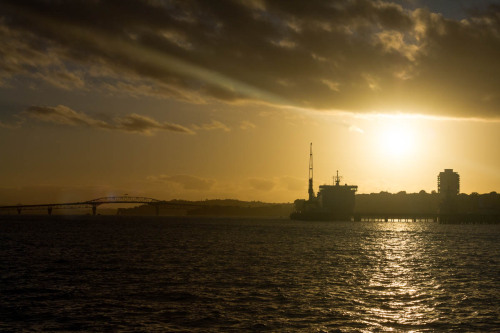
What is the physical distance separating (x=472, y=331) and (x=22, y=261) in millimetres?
52106

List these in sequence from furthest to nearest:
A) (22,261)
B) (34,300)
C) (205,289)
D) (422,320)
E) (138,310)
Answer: (22,261), (205,289), (34,300), (138,310), (422,320)

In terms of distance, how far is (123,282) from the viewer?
45781mm

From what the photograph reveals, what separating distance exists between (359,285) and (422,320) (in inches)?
557

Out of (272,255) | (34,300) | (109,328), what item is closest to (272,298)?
(109,328)

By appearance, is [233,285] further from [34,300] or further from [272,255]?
[272,255]

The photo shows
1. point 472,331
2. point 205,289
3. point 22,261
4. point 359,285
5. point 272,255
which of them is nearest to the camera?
point 472,331

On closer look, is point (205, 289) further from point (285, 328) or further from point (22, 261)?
point (22, 261)

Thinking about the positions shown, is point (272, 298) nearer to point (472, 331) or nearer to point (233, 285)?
point (233, 285)

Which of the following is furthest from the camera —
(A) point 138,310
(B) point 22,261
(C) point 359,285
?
(B) point 22,261

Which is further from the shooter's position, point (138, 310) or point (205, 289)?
point (205, 289)

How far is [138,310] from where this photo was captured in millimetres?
33344

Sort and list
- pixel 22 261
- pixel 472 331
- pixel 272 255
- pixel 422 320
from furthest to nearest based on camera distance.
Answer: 1. pixel 272 255
2. pixel 22 261
3. pixel 422 320
4. pixel 472 331

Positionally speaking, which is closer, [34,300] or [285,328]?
[285,328]

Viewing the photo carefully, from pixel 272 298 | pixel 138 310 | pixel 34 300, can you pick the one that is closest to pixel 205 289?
pixel 272 298
